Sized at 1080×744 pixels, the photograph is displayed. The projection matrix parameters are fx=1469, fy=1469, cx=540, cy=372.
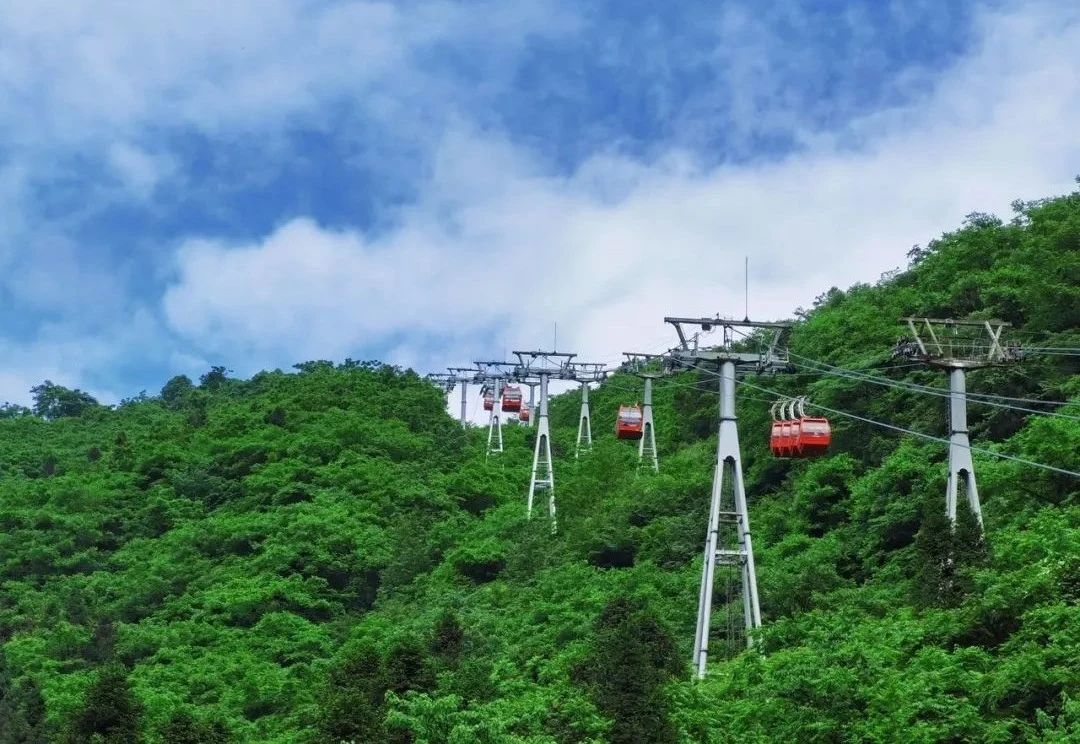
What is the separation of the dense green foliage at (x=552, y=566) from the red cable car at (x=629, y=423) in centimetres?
274

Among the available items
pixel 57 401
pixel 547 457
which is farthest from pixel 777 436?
pixel 57 401

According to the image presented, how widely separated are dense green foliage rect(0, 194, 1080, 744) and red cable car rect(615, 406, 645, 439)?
274 cm

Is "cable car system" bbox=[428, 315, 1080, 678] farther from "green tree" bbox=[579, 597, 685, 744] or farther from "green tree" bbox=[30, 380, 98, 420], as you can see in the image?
"green tree" bbox=[30, 380, 98, 420]

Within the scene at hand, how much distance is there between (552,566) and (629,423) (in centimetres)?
515

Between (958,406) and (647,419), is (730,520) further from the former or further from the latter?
(647,419)

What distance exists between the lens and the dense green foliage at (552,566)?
19938 millimetres

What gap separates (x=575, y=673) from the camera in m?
24.0

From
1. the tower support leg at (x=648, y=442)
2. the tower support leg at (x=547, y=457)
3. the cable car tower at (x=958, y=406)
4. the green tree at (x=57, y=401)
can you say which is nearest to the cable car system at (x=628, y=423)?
the tower support leg at (x=648, y=442)

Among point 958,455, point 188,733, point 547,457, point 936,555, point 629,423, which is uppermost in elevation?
point 629,423

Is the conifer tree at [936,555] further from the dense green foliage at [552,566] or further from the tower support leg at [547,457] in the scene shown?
the tower support leg at [547,457]

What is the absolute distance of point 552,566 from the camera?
41.2m

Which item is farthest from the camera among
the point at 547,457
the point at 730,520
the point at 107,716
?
the point at 547,457

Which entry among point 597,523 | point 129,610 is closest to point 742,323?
point 597,523

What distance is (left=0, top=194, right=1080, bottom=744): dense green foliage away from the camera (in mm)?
19938
